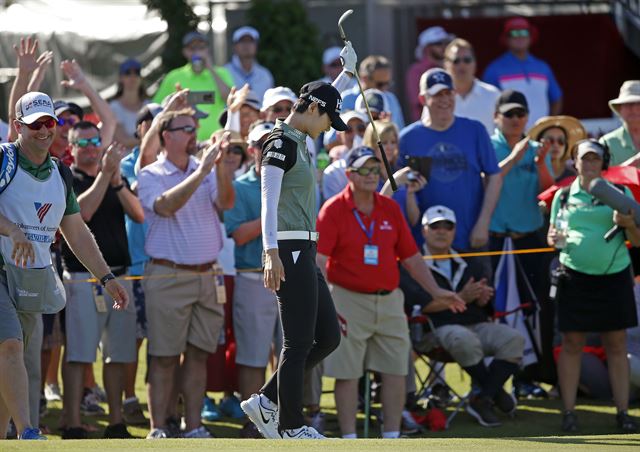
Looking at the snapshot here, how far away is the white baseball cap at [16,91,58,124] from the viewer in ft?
26.1

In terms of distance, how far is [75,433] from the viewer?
971cm

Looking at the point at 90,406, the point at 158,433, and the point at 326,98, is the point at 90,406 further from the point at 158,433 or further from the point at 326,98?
the point at 326,98

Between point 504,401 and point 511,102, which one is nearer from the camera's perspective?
point 504,401

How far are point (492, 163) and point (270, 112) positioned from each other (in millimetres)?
1835

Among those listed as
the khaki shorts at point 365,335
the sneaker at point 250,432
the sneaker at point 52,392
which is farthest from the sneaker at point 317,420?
the sneaker at point 52,392

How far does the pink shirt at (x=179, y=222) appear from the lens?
31.9ft

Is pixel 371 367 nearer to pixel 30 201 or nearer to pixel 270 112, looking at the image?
pixel 270 112

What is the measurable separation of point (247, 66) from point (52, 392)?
4.44 meters

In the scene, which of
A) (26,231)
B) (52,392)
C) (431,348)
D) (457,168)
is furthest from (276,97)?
(26,231)

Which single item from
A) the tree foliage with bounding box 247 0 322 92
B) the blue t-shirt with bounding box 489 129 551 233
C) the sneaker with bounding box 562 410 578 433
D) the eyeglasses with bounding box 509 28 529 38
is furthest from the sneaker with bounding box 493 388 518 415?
the tree foliage with bounding box 247 0 322 92

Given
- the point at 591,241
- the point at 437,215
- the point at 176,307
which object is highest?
the point at 437,215

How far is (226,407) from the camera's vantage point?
1103 centimetres

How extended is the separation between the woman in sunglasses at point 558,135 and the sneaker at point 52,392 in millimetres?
4509

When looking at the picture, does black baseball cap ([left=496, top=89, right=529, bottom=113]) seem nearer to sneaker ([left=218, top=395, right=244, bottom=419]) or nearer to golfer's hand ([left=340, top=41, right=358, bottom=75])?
golfer's hand ([left=340, top=41, right=358, bottom=75])
